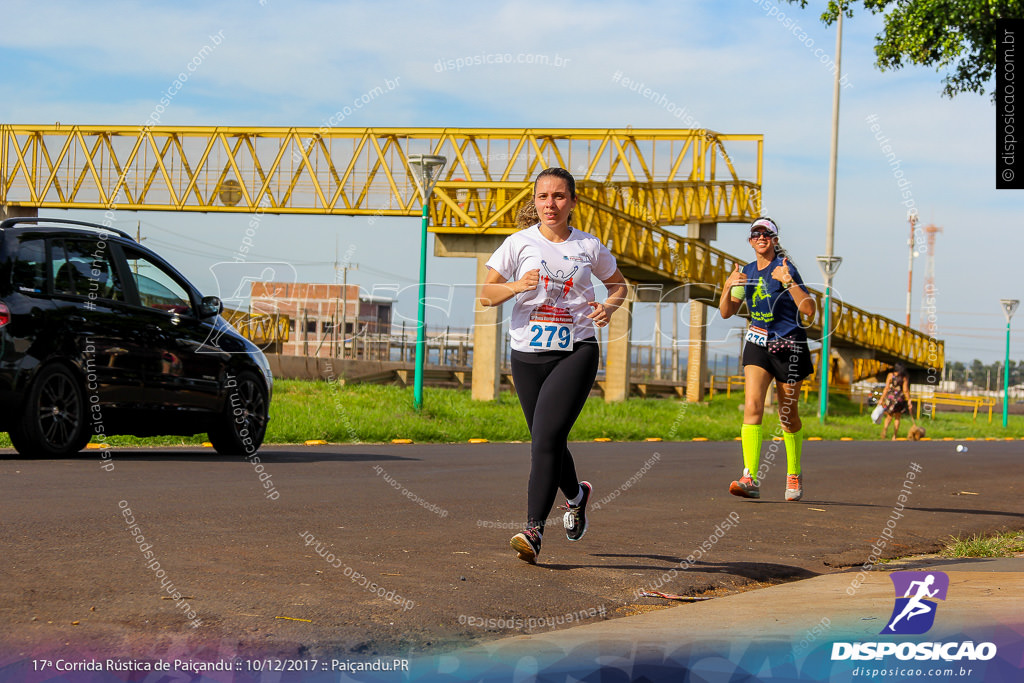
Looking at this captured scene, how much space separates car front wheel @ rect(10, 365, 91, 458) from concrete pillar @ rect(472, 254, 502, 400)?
1883 cm

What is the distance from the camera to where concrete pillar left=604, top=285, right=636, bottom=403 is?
34656 mm

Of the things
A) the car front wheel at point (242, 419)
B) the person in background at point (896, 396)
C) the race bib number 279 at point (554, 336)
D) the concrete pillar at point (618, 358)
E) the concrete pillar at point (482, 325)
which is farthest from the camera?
the concrete pillar at point (618, 358)

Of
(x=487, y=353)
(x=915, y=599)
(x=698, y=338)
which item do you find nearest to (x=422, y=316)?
(x=487, y=353)

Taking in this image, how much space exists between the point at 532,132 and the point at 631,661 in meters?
42.1

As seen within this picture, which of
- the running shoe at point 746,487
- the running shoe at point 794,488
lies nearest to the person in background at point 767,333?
the running shoe at point 746,487

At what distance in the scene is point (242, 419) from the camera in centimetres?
1245

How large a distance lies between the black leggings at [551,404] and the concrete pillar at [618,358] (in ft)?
92.7

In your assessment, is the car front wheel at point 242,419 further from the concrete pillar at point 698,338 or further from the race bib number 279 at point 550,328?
the concrete pillar at point 698,338

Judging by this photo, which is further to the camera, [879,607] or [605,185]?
[605,185]

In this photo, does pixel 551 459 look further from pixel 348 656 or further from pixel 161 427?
pixel 161 427

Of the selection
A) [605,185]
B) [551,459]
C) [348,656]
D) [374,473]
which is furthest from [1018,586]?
[605,185]

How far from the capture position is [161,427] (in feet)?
37.6

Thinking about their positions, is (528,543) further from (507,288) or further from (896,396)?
(896,396)

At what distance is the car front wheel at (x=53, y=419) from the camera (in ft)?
33.4
